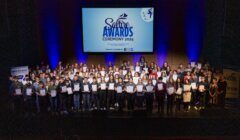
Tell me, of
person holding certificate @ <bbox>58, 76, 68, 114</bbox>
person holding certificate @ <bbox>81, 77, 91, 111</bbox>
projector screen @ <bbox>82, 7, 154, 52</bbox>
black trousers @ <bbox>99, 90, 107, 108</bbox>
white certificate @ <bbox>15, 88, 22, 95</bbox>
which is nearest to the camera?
white certificate @ <bbox>15, 88, 22, 95</bbox>

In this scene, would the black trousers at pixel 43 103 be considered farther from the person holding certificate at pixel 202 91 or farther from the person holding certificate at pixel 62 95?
the person holding certificate at pixel 202 91

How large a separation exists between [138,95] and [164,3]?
231 inches

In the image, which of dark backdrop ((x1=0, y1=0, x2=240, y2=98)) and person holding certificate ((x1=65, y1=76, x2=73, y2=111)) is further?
dark backdrop ((x1=0, y1=0, x2=240, y2=98))

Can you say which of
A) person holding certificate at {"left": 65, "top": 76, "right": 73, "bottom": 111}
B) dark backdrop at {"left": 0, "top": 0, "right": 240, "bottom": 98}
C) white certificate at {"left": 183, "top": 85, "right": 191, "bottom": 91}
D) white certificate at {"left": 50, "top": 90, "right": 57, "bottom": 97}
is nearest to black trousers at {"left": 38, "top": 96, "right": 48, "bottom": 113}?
white certificate at {"left": 50, "top": 90, "right": 57, "bottom": 97}

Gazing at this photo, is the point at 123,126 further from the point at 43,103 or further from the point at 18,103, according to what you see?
the point at 18,103

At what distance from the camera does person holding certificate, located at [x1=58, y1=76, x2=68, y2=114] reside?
14.6 meters

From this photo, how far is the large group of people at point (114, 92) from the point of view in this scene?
14.5 meters

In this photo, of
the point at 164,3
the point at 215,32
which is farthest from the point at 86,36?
the point at 215,32

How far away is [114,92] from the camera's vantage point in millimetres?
14961

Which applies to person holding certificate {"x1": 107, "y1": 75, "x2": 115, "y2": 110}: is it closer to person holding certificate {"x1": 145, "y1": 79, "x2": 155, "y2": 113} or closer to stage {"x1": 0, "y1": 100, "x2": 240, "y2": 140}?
person holding certificate {"x1": 145, "y1": 79, "x2": 155, "y2": 113}

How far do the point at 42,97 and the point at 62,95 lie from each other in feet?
2.49

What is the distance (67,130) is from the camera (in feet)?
42.9

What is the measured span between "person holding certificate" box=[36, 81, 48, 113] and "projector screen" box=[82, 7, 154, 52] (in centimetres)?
460

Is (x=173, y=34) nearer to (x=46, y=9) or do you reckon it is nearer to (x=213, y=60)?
(x=213, y=60)
